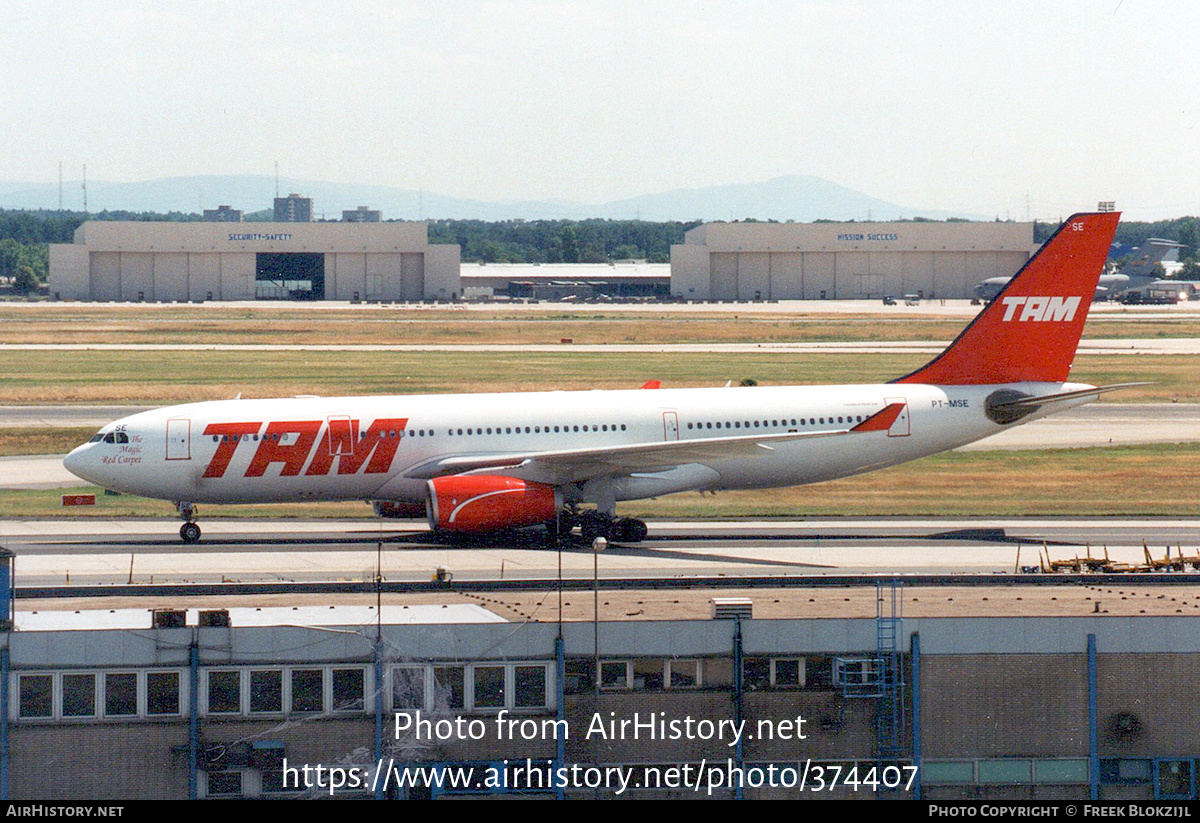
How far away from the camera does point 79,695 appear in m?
28.6

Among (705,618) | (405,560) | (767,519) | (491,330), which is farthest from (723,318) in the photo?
(705,618)

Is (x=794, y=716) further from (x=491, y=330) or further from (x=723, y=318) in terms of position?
(x=723, y=318)

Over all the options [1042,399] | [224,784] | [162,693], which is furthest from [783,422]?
[224,784]

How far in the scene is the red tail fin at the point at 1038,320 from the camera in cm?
5303

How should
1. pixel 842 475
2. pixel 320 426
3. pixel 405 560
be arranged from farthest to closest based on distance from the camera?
pixel 842 475
pixel 320 426
pixel 405 560

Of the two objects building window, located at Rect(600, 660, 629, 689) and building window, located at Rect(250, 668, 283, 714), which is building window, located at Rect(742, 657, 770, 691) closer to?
building window, located at Rect(600, 660, 629, 689)

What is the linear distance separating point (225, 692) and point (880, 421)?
27.6 metres

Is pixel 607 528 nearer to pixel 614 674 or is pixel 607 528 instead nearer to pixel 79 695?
pixel 614 674

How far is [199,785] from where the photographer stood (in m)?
28.1

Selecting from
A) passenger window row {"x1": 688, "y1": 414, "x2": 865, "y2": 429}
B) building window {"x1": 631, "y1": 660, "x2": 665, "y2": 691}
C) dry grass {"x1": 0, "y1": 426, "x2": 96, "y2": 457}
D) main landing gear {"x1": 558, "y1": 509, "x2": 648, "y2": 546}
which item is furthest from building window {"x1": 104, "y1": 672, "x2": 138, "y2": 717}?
dry grass {"x1": 0, "y1": 426, "x2": 96, "y2": 457}

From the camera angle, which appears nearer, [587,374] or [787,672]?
[787,672]

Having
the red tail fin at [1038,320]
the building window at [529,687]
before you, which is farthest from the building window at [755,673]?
the red tail fin at [1038,320]

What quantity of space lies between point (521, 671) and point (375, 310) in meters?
165

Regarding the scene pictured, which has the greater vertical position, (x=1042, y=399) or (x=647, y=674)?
(x=1042, y=399)
